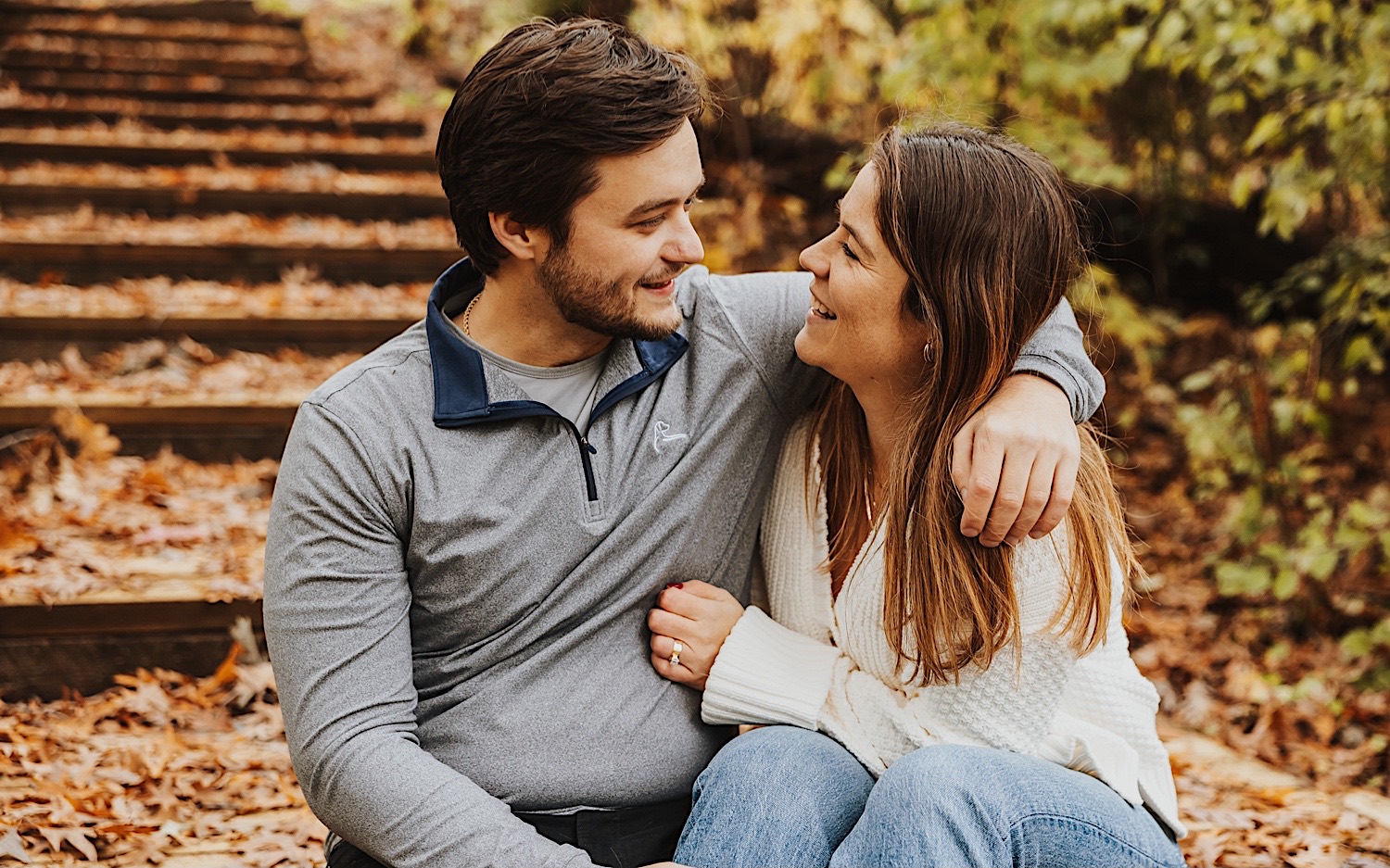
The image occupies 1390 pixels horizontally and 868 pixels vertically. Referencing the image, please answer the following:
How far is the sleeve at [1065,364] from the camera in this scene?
1964mm

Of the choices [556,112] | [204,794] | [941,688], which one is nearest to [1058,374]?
[941,688]

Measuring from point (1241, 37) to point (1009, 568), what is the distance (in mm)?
2252

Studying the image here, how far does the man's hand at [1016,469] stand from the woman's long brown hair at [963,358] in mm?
70

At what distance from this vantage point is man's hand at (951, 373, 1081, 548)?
180 centimetres

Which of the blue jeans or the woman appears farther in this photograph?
the woman

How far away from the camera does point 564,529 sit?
2006 millimetres

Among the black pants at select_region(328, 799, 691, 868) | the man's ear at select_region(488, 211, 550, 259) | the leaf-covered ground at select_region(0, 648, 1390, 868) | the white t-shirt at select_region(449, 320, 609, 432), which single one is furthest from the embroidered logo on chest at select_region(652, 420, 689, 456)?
the leaf-covered ground at select_region(0, 648, 1390, 868)

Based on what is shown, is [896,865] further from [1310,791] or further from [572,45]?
[1310,791]

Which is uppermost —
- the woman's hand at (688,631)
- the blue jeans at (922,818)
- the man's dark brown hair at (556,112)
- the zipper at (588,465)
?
the man's dark brown hair at (556,112)

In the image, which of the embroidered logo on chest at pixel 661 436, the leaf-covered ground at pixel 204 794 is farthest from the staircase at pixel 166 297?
the embroidered logo on chest at pixel 661 436

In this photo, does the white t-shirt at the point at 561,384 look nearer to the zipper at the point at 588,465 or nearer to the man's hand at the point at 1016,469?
the zipper at the point at 588,465

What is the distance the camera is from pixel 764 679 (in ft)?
6.73

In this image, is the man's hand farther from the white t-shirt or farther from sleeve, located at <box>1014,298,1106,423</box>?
the white t-shirt

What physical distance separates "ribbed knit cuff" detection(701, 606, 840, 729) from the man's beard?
0.54 meters
